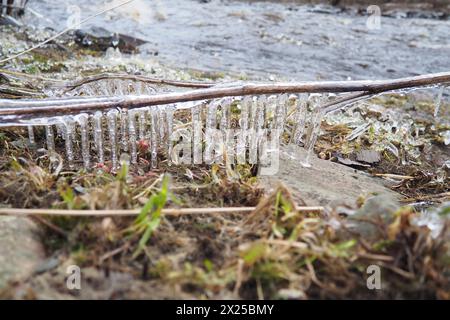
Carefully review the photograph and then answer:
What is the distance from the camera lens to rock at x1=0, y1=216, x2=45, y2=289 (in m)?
1.26

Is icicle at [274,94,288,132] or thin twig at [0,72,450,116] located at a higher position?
thin twig at [0,72,450,116]

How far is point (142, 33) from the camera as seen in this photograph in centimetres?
687

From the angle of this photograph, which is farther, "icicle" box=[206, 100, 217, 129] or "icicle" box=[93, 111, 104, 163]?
"icicle" box=[206, 100, 217, 129]

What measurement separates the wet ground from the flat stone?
2.62 metres

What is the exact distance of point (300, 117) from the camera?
2.29 metres

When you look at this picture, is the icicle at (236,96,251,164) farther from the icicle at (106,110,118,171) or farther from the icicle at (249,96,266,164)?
the icicle at (106,110,118,171)

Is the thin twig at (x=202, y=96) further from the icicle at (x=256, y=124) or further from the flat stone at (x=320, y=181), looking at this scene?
the flat stone at (x=320, y=181)

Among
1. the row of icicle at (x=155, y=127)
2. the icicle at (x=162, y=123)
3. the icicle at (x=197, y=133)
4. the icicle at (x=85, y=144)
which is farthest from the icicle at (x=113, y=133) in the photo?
the icicle at (x=197, y=133)

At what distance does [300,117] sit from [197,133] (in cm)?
53

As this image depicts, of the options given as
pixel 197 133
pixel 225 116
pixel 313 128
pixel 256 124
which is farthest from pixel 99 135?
pixel 313 128

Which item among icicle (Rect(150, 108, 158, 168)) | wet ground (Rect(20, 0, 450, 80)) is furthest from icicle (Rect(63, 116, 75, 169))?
wet ground (Rect(20, 0, 450, 80))

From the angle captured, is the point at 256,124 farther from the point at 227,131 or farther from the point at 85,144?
the point at 85,144

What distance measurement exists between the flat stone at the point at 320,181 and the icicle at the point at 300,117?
0.06m

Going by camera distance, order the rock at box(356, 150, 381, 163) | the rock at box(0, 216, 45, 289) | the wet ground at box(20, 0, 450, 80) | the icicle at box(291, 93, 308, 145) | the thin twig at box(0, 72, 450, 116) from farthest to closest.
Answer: the wet ground at box(20, 0, 450, 80) < the rock at box(356, 150, 381, 163) < the icicle at box(291, 93, 308, 145) < the thin twig at box(0, 72, 450, 116) < the rock at box(0, 216, 45, 289)
